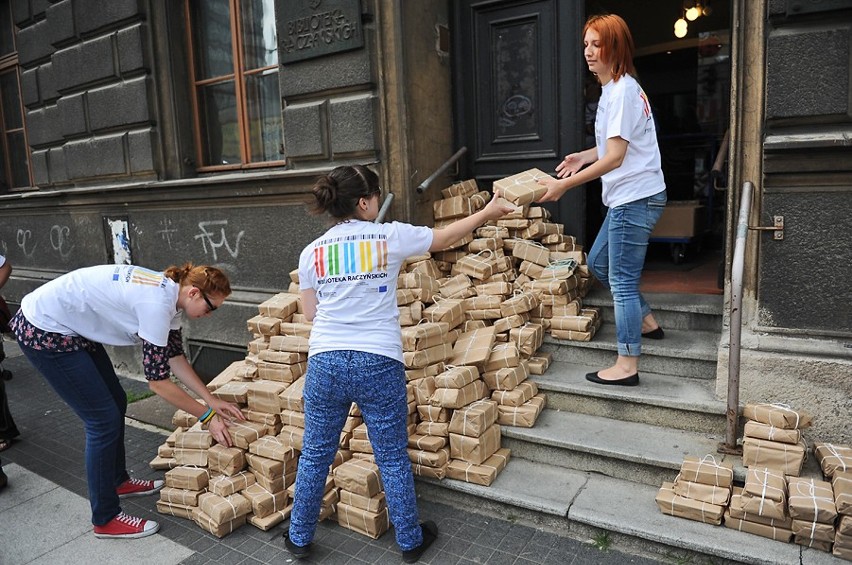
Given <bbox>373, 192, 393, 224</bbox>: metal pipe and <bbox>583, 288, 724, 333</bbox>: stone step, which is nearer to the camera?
<bbox>583, 288, 724, 333</bbox>: stone step

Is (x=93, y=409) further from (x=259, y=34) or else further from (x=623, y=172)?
(x=259, y=34)

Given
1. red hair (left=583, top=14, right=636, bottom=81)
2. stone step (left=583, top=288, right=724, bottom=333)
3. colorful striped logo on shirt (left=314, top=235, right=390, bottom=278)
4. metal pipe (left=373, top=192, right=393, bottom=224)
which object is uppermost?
red hair (left=583, top=14, right=636, bottom=81)

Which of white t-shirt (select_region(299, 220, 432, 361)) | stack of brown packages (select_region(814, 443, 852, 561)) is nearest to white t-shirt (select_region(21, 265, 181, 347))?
white t-shirt (select_region(299, 220, 432, 361))

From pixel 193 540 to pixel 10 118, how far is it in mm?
8829

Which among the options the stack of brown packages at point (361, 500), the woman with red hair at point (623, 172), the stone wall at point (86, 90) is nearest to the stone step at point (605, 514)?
the stack of brown packages at point (361, 500)

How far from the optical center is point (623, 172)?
12.0ft

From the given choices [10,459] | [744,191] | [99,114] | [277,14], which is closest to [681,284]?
[744,191]

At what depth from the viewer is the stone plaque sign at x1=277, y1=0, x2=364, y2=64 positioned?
4.82 metres

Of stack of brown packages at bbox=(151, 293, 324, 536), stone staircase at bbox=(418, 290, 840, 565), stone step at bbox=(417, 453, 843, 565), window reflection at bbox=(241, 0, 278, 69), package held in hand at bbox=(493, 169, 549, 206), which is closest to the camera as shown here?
stone step at bbox=(417, 453, 843, 565)

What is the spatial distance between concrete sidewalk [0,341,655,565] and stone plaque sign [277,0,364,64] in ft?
11.3

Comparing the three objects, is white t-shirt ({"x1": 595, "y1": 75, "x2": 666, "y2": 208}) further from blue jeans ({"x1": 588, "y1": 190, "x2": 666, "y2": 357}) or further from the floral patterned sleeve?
the floral patterned sleeve

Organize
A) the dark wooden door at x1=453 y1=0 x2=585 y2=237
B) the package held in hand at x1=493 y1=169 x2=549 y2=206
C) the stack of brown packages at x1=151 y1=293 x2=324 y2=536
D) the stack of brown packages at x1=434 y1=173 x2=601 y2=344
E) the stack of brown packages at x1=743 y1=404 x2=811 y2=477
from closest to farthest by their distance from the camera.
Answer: the stack of brown packages at x1=743 y1=404 x2=811 y2=477 < the stack of brown packages at x1=151 y1=293 x2=324 y2=536 < the package held in hand at x1=493 y1=169 x2=549 y2=206 < the stack of brown packages at x1=434 y1=173 x2=601 y2=344 < the dark wooden door at x1=453 y1=0 x2=585 y2=237

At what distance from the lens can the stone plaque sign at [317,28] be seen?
4816 millimetres

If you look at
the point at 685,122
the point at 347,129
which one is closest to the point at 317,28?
the point at 347,129
